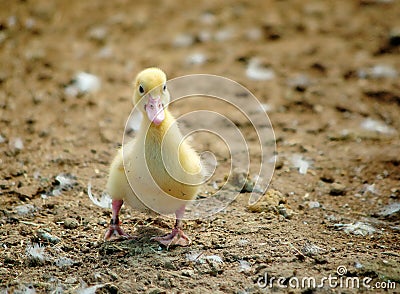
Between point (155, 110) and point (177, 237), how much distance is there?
2.69 ft

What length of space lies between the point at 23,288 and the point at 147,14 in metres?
4.99

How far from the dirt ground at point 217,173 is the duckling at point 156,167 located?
28 centimetres

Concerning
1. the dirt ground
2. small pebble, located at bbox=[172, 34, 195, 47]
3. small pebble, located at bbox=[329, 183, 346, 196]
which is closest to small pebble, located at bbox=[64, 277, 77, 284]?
the dirt ground

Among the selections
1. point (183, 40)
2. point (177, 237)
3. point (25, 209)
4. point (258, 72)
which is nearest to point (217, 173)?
point (177, 237)

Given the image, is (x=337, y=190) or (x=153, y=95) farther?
(x=337, y=190)

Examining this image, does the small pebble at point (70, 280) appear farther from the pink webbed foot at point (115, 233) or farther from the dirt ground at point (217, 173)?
the pink webbed foot at point (115, 233)

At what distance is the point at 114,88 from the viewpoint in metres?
5.97

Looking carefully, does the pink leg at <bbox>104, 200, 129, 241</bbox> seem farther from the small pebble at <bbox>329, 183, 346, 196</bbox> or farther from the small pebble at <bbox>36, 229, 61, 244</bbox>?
the small pebble at <bbox>329, 183, 346, 196</bbox>

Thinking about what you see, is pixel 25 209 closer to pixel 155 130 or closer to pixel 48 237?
pixel 48 237

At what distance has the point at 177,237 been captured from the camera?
3.53 metres

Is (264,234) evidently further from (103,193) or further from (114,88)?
(114,88)

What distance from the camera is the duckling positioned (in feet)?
11.0

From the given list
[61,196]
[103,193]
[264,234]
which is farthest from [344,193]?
[61,196]

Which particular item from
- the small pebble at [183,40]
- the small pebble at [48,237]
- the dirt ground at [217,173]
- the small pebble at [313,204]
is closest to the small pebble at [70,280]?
the dirt ground at [217,173]
